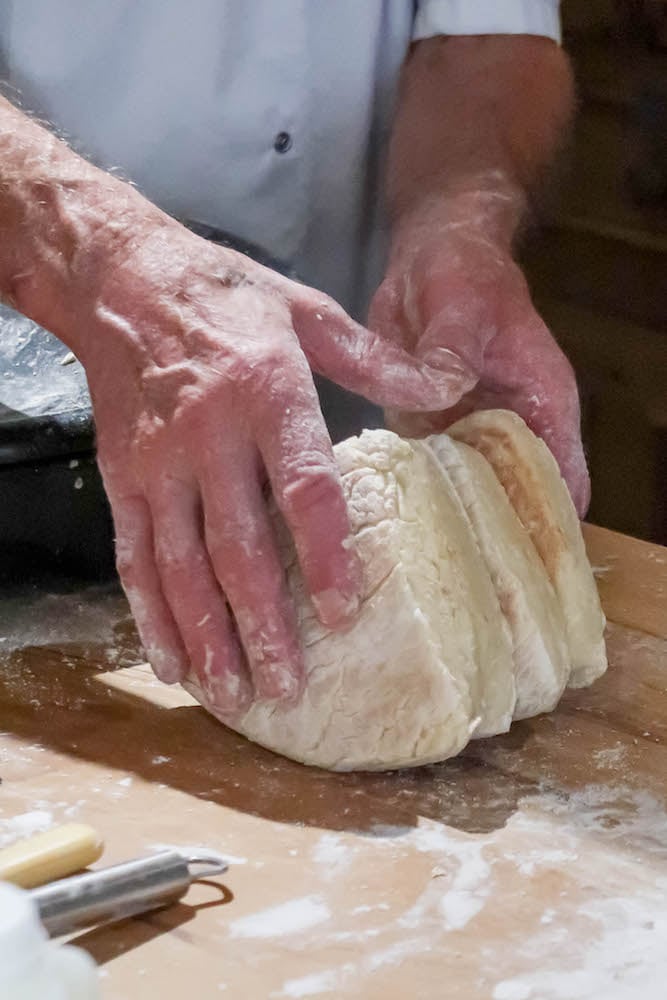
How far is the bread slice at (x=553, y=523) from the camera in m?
1.37

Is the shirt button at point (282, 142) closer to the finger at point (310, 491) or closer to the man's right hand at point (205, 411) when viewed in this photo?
the man's right hand at point (205, 411)

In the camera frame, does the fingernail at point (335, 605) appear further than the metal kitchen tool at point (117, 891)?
Yes

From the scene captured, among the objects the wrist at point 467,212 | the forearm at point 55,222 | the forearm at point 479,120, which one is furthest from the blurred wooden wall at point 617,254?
the forearm at point 55,222

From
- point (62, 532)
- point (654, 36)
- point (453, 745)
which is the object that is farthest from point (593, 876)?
point (654, 36)

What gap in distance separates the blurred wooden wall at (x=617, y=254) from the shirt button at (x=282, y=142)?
1.47 metres

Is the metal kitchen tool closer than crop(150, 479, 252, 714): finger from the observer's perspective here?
Yes

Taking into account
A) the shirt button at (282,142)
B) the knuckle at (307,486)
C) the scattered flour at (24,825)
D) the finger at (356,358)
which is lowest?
the scattered flour at (24,825)

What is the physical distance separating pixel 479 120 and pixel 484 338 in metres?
0.54

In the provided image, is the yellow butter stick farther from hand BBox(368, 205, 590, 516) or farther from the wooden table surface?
hand BBox(368, 205, 590, 516)

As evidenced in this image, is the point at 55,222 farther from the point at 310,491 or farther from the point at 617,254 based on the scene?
the point at 617,254

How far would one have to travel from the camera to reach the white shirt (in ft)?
5.87

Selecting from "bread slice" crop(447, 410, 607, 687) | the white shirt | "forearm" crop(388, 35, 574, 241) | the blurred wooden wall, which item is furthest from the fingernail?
the blurred wooden wall

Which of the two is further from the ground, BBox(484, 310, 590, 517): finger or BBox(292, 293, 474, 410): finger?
BBox(292, 293, 474, 410): finger

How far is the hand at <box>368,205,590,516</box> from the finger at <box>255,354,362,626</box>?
0.30 metres
